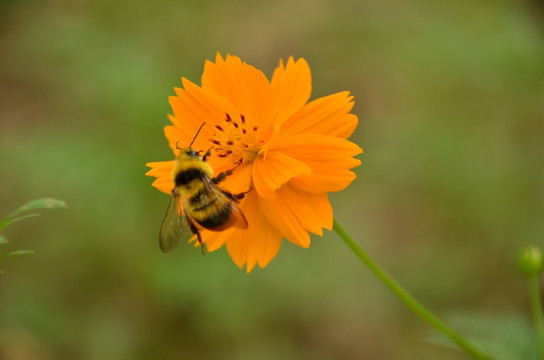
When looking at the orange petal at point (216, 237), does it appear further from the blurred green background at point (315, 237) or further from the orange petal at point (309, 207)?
the blurred green background at point (315, 237)

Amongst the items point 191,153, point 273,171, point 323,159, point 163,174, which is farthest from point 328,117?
point 163,174

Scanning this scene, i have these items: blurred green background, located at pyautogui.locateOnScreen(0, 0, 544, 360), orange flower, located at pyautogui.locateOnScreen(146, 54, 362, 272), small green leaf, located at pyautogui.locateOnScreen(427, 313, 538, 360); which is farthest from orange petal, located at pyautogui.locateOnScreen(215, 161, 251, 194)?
blurred green background, located at pyautogui.locateOnScreen(0, 0, 544, 360)

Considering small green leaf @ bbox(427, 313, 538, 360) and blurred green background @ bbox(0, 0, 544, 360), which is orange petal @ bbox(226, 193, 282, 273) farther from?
blurred green background @ bbox(0, 0, 544, 360)

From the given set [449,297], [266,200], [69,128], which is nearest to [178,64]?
[69,128]

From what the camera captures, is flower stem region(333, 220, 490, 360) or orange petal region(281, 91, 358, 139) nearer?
flower stem region(333, 220, 490, 360)

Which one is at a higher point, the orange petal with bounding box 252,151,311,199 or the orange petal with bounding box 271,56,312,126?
the orange petal with bounding box 271,56,312,126

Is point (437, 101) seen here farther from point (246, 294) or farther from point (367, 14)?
point (246, 294)

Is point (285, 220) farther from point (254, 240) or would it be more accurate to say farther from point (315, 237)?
→ point (315, 237)

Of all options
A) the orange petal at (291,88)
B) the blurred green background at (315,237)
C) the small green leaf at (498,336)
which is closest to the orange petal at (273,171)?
the orange petal at (291,88)
